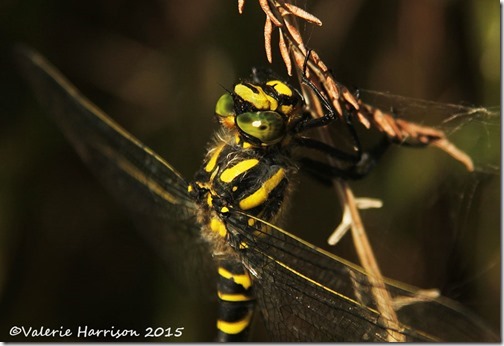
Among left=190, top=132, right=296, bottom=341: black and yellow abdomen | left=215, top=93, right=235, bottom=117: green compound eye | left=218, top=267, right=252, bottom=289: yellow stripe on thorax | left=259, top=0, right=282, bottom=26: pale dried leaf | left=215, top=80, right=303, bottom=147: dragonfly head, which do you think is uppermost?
left=259, top=0, right=282, bottom=26: pale dried leaf

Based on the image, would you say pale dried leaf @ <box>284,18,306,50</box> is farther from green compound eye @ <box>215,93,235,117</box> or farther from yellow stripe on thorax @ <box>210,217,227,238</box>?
yellow stripe on thorax @ <box>210,217,227,238</box>

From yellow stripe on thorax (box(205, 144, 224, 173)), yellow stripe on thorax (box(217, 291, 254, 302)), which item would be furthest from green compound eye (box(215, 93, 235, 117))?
yellow stripe on thorax (box(217, 291, 254, 302))

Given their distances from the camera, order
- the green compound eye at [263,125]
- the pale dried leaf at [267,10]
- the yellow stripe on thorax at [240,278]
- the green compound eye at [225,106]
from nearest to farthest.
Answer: the pale dried leaf at [267,10] → the green compound eye at [263,125] → the green compound eye at [225,106] → the yellow stripe on thorax at [240,278]

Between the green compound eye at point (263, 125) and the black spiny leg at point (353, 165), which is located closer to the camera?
the green compound eye at point (263, 125)

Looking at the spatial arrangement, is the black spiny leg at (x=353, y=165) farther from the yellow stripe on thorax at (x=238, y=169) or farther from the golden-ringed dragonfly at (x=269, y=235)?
the yellow stripe on thorax at (x=238, y=169)

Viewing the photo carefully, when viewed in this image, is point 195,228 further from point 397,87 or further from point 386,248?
point 397,87

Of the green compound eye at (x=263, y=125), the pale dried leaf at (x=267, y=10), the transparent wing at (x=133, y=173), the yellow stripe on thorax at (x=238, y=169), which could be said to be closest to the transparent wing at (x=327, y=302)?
the yellow stripe on thorax at (x=238, y=169)

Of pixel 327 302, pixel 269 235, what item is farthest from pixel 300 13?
pixel 327 302

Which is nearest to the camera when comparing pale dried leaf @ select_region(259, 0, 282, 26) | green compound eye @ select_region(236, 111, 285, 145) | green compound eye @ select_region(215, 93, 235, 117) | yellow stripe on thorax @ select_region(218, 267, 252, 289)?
pale dried leaf @ select_region(259, 0, 282, 26)

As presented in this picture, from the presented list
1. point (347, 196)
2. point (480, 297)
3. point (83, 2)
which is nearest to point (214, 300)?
point (347, 196)
